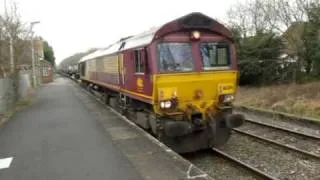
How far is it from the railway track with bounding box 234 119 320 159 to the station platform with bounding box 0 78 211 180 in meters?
3.60

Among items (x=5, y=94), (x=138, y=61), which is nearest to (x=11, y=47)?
(x=5, y=94)

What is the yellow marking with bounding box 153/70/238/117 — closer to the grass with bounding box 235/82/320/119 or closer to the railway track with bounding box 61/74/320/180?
the railway track with bounding box 61/74/320/180

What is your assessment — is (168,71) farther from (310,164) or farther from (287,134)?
(287,134)

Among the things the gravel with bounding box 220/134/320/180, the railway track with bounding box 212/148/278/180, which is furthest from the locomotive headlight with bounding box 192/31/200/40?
the gravel with bounding box 220/134/320/180

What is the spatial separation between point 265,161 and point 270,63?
60.3 ft

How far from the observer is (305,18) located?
26.7m

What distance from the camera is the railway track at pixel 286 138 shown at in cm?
1118

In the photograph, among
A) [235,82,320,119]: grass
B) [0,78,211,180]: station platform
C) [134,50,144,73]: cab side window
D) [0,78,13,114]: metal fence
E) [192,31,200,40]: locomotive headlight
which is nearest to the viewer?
[0,78,211,180]: station platform

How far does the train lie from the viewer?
1034 centimetres

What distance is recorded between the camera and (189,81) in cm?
1055

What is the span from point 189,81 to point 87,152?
302 centimetres

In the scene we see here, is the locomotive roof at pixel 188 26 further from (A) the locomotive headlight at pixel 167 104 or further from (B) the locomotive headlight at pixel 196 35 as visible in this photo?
(A) the locomotive headlight at pixel 167 104

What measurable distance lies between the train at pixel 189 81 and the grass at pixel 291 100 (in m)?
6.20

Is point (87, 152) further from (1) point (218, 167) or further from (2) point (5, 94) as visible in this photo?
(2) point (5, 94)
